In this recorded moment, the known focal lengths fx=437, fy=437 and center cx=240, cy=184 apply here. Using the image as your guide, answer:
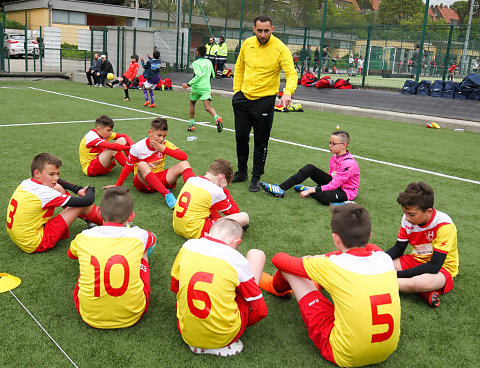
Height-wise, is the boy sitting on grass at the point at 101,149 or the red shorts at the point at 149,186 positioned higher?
the boy sitting on grass at the point at 101,149

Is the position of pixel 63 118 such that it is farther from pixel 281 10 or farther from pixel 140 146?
pixel 281 10

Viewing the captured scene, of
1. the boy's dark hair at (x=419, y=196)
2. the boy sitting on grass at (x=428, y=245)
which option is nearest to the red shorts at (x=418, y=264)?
the boy sitting on grass at (x=428, y=245)

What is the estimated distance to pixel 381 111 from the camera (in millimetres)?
16062

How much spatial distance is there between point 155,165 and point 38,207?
2.28m

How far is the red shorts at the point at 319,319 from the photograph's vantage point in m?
2.88

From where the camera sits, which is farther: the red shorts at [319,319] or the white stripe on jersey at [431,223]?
the white stripe on jersey at [431,223]

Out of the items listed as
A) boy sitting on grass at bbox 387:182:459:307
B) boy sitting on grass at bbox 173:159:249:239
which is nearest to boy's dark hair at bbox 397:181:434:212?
boy sitting on grass at bbox 387:182:459:307

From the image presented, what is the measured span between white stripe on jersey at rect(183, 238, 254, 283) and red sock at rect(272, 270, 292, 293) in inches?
25.5

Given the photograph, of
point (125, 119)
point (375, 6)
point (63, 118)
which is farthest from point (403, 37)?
point (375, 6)

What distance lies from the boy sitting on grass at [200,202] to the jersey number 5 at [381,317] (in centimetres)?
214

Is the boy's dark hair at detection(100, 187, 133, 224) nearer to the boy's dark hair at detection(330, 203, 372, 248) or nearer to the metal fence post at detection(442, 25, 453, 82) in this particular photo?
the boy's dark hair at detection(330, 203, 372, 248)

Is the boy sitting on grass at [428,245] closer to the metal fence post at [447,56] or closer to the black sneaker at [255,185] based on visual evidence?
the black sneaker at [255,185]

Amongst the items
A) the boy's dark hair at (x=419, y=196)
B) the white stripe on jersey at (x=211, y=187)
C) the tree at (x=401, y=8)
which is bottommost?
the white stripe on jersey at (x=211, y=187)

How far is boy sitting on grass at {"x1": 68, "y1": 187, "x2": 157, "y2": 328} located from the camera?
295 centimetres
